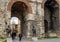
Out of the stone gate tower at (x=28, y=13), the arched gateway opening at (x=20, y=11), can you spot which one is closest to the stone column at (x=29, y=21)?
the stone gate tower at (x=28, y=13)

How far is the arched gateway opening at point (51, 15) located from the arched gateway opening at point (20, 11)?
3.16 meters

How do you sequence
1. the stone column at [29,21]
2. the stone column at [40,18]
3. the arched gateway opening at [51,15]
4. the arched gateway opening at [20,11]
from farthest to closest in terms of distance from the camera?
1. the arched gateway opening at [51,15]
2. the stone column at [40,18]
3. the arched gateway opening at [20,11]
4. the stone column at [29,21]

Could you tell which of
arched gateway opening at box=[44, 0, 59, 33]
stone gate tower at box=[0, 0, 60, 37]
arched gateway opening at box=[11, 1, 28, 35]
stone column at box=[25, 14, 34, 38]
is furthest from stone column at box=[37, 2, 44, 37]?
arched gateway opening at box=[44, 0, 59, 33]

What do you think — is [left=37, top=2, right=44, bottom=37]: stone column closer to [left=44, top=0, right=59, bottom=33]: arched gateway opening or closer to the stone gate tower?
the stone gate tower

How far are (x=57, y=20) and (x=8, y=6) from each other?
6149 millimetres

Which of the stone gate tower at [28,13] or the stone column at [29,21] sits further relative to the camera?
the stone column at [29,21]

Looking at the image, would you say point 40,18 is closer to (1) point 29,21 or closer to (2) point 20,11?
(1) point 29,21

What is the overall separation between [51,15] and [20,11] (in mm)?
4168

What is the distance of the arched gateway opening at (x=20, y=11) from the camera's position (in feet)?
93.2

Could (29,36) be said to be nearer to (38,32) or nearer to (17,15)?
(38,32)

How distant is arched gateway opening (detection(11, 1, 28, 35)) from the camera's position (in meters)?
28.4

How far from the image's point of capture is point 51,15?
104 ft

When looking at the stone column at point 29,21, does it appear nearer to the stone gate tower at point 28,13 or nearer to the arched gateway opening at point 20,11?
the stone gate tower at point 28,13

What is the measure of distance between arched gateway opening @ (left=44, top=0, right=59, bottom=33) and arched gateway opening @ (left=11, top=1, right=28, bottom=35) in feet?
10.4
